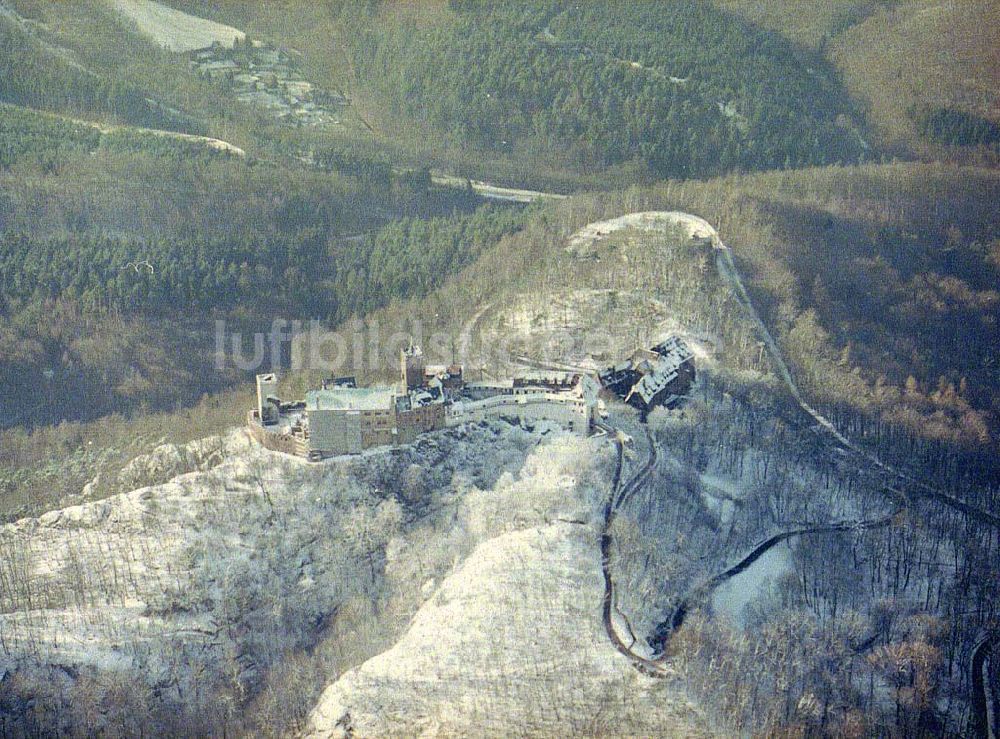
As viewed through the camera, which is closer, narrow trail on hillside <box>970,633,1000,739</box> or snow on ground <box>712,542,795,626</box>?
narrow trail on hillside <box>970,633,1000,739</box>

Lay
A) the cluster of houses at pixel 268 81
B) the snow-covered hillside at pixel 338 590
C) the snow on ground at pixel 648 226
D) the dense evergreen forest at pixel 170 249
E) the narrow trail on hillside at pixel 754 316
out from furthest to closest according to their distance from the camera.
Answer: the cluster of houses at pixel 268 81 < the snow on ground at pixel 648 226 < the dense evergreen forest at pixel 170 249 < the narrow trail on hillside at pixel 754 316 < the snow-covered hillside at pixel 338 590

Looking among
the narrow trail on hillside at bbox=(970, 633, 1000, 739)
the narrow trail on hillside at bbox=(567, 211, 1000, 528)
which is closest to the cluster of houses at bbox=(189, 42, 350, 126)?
the narrow trail on hillside at bbox=(567, 211, 1000, 528)

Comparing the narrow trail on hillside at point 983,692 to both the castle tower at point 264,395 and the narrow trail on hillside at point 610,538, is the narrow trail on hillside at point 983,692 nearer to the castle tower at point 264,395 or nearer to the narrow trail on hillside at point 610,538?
the narrow trail on hillside at point 610,538

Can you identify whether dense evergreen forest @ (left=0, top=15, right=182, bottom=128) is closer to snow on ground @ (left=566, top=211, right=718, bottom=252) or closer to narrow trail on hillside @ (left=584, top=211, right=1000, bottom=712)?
snow on ground @ (left=566, top=211, right=718, bottom=252)

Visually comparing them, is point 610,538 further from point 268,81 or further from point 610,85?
point 268,81

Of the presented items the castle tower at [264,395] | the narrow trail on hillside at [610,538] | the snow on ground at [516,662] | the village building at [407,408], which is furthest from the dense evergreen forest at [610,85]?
the snow on ground at [516,662]

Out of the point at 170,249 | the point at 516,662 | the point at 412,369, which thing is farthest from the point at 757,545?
the point at 170,249
